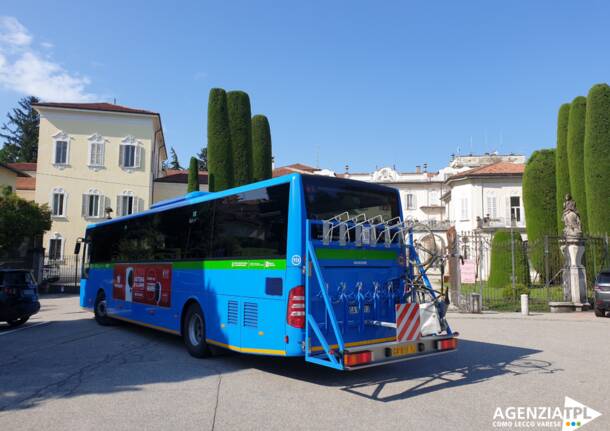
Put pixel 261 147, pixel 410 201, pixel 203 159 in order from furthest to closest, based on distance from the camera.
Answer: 1. pixel 203 159
2. pixel 410 201
3. pixel 261 147

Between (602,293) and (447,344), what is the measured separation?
11.7 m

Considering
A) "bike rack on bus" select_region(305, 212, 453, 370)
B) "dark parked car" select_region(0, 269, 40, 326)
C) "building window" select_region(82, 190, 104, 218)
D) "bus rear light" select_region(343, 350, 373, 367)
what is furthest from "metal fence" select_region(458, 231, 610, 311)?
"building window" select_region(82, 190, 104, 218)

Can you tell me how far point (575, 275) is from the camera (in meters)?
18.3

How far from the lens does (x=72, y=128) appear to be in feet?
131

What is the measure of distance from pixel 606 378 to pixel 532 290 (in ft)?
52.7

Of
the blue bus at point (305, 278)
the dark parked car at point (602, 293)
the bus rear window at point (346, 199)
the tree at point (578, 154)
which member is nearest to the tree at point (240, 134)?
the tree at point (578, 154)

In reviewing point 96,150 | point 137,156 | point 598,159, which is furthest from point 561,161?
point 96,150

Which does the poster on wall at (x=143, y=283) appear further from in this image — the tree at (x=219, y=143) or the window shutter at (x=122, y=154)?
the window shutter at (x=122, y=154)

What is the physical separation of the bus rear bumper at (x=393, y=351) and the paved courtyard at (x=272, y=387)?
0.45m

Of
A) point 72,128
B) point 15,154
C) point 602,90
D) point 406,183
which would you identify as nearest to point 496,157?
point 406,183

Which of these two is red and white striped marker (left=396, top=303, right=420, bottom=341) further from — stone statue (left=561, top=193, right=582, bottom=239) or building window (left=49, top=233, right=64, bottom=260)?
building window (left=49, top=233, right=64, bottom=260)

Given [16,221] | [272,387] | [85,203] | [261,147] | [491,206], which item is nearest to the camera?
[272,387]

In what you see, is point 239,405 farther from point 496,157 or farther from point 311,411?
point 496,157

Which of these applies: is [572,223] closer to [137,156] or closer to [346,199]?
[346,199]
